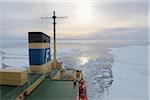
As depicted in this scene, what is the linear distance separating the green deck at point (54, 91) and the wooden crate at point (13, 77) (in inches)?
7.9

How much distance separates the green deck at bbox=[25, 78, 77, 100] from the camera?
2.22 metres

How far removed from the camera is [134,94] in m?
5.53

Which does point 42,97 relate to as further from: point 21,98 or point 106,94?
point 106,94

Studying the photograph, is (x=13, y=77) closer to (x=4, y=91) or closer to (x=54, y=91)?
(x=4, y=91)

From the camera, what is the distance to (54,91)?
248 centimetres

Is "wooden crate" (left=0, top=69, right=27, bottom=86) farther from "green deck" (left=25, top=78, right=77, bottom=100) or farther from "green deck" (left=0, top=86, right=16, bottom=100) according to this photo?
"green deck" (left=25, top=78, right=77, bottom=100)

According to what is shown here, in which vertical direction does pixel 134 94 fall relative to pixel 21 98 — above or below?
below

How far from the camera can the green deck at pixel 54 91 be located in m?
2.22

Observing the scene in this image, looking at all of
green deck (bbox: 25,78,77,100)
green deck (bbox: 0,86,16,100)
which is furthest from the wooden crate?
green deck (bbox: 25,78,77,100)

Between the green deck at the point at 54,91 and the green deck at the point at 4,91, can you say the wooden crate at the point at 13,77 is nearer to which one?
the green deck at the point at 4,91

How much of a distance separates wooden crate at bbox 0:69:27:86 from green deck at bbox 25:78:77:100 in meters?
0.20

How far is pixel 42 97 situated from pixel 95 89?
376 centimetres

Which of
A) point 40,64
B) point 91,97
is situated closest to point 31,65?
point 40,64

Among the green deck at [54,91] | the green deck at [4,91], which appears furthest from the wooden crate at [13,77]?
the green deck at [54,91]
